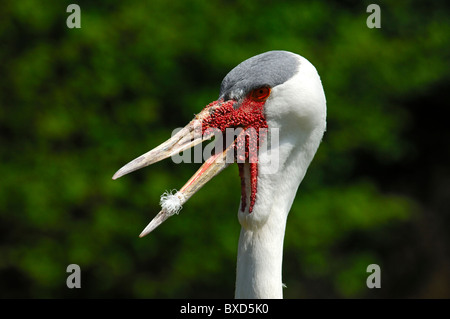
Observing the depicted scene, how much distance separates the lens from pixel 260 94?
3.58 meters

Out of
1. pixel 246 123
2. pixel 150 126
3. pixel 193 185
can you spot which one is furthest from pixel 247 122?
pixel 150 126

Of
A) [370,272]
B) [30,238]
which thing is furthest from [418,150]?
[30,238]

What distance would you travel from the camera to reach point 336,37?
909cm

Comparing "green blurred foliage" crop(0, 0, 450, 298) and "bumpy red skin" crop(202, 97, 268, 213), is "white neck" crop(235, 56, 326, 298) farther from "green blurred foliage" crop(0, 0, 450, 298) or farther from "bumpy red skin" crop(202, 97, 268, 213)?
"green blurred foliage" crop(0, 0, 450, 298)

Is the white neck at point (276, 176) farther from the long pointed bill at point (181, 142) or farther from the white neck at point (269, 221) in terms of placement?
the long pointed bill at point (181, 142)

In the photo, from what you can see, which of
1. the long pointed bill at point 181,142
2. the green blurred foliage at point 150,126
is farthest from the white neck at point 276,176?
the green blurred foliage at point 150,126

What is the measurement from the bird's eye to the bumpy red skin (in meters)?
0.02

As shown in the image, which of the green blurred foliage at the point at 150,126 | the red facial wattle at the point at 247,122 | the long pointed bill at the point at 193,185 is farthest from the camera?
the green blurred foliage at the point at 150,126

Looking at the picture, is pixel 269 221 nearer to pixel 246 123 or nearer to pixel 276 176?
pixel 276 176

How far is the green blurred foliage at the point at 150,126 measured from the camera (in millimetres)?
8609


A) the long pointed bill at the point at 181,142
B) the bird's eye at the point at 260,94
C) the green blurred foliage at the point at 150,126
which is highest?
the green blurred foliage at the point at 150,126

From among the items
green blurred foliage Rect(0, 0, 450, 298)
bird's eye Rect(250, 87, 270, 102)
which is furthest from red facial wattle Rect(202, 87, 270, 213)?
green blurred foliage Rect(0, 0, 450, 298)

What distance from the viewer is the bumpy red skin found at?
359 cm

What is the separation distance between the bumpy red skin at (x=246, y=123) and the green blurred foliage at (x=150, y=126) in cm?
474
